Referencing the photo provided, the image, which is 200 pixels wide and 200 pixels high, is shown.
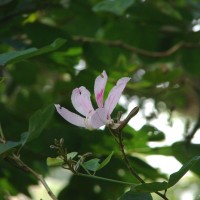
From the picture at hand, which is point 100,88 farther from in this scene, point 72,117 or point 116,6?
point 116,6

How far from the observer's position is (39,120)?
32.5 inches

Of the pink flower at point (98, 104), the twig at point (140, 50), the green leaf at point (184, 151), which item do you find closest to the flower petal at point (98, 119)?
the pink flower at point (98, 104)

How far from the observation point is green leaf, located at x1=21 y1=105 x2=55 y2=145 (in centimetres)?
82

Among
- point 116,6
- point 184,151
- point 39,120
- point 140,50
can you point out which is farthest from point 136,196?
point 140,50

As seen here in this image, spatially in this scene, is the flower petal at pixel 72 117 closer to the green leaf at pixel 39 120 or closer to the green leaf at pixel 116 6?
the green leaf at pixel 39 120

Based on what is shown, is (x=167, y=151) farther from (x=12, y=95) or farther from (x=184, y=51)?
(x=12, y=95)

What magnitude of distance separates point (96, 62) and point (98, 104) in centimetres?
57

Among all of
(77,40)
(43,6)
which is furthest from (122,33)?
(43,6)

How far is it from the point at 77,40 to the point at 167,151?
Answer: 39 cm

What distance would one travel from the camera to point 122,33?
59.9 inches

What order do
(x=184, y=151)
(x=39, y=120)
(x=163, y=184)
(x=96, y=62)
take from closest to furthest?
(x=163, y=184) → (x=39, y=120) → (x=184, y=151) → (x=96, y=62)

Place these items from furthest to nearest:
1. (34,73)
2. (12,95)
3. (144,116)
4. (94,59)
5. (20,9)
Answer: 1. (12,95)
2. (34,73)
3. (144,116)
4. (94,59)
5. (20,9)

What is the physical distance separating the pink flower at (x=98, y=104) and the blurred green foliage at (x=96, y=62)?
0.14 metres

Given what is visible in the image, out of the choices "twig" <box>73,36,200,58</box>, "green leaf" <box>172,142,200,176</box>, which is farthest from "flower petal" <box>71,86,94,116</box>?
"twig" <box>73,36,200,58</box>
